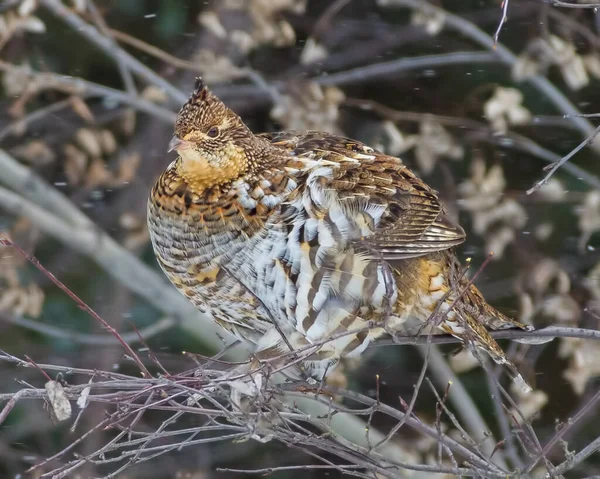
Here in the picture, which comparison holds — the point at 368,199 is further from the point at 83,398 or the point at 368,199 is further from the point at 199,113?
the point at 83,398

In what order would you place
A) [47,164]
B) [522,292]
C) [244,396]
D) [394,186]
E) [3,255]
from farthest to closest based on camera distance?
[47,164] < [3,255] < [522,292] < [394,186] < [244,396]

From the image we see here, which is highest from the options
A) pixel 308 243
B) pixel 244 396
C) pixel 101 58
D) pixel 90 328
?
pixel 308 243

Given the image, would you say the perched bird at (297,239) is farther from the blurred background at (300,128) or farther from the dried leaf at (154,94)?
the dried leaf at (154,94)

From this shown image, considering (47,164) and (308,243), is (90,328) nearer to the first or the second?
(47,164)

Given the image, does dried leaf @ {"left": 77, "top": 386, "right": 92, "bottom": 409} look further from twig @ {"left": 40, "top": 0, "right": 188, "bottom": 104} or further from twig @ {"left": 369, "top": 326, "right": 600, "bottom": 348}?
twig @ {"left": 40, "top": 0, "right": 188, "bottom": 104}

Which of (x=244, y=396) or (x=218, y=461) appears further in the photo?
(x=218, y=461)

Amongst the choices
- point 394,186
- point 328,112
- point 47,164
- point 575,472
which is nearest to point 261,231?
point 394,186

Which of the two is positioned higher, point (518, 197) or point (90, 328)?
point (518, 197)
